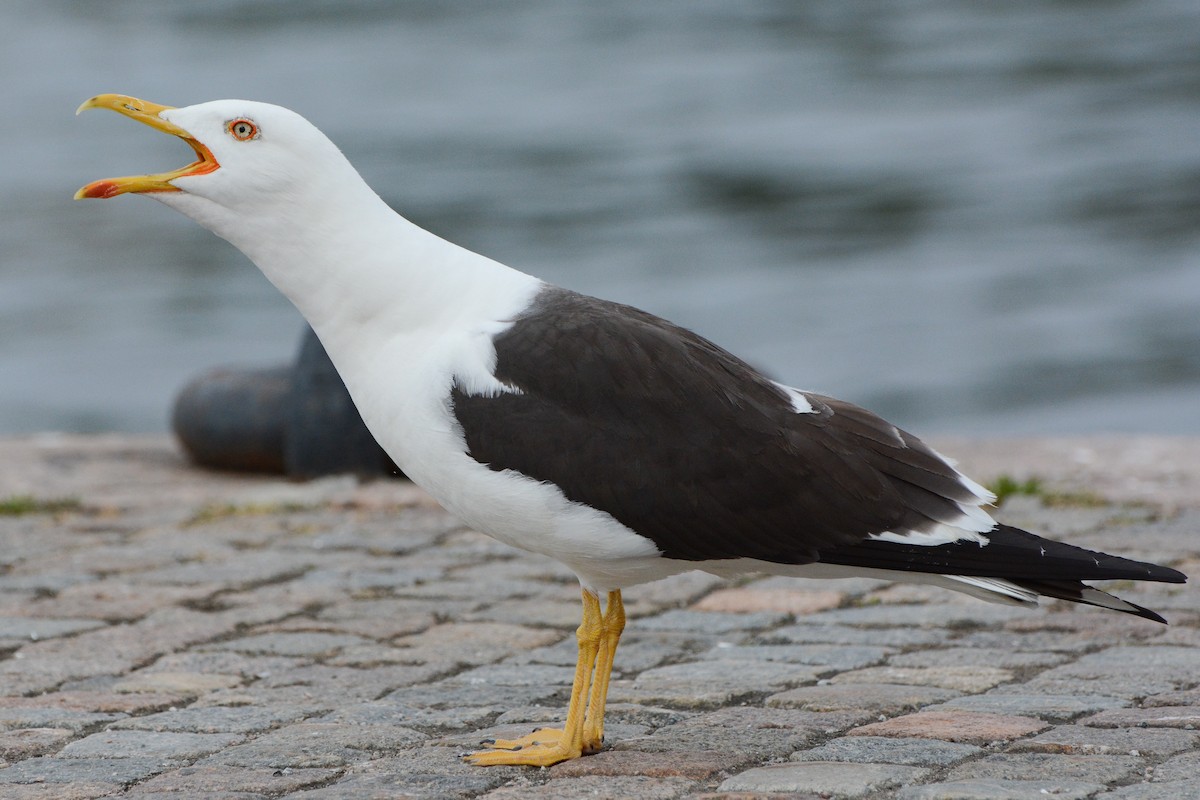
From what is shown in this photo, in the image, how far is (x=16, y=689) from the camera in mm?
4523

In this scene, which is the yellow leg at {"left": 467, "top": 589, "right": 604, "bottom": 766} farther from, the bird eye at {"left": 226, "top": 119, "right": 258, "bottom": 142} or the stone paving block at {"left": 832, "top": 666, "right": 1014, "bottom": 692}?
the bird eye at {"left": 226, "top": 119, "right": 258, "bottom": 142}

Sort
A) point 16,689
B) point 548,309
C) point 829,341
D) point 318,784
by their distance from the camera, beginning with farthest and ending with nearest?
point 829,341 → point 16,689 → point 548,309 → point 318,784

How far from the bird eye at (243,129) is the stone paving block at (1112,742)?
230 centimetres

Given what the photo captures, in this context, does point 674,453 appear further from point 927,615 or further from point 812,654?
point 927,615

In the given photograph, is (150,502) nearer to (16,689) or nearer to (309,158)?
(16,689)

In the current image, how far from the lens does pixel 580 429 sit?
3805 millimetres

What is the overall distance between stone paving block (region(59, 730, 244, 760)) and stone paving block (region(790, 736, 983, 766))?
142cm

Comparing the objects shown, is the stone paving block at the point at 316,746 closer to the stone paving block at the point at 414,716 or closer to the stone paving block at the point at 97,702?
the stone paving block at the point at 414,716

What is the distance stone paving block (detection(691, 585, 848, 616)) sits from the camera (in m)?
5.40

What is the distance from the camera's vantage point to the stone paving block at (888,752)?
3.67 m

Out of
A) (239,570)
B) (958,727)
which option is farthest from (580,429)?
(239,570)

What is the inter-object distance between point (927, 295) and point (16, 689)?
1481 cm

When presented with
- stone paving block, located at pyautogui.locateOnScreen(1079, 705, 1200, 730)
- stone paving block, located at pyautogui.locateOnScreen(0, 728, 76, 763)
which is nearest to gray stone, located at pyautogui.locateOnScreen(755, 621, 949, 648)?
stone paving block, located at pyautogui.locateOnScreen(1079, 705, 1200, 730)

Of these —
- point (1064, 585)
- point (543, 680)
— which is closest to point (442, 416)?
point (543, 680)
